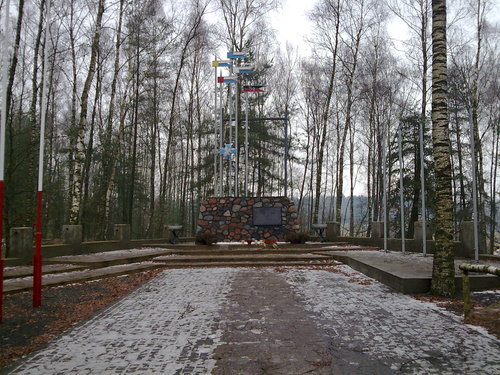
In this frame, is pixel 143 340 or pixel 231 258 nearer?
pixel 143 340

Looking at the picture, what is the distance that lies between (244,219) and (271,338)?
40.6ft

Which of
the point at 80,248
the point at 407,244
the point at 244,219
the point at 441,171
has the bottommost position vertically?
the point at 80,248

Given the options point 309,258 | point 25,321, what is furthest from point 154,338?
point 309,258

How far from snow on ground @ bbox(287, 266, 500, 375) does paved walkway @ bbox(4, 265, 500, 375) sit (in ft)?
0.04

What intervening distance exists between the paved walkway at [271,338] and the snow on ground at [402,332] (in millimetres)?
11

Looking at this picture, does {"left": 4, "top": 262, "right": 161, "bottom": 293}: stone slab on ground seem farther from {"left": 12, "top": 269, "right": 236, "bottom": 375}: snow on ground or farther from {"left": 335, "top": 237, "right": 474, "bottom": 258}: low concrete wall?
{"left": 335, "top": 237, "right": 474, "bottom": 258}: low concrete wall

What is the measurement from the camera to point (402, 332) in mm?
4465

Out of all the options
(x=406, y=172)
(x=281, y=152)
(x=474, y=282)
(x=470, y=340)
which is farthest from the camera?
(x=281, y=152)

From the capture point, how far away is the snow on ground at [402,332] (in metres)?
3.49

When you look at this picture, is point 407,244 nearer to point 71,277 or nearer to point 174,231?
point 174,231

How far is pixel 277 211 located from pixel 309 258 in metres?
4.90

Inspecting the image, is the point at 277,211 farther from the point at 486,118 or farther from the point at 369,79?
the point at 486,118

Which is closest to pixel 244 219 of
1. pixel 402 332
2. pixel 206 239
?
pixel 206 239

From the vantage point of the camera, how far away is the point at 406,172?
20.2 m
